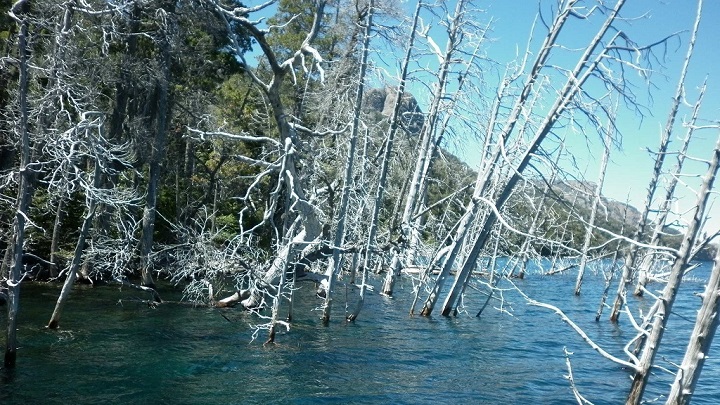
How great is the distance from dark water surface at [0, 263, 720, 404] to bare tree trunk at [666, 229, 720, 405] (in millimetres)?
4188

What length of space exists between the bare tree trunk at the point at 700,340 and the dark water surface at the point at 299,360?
4188 millimetres

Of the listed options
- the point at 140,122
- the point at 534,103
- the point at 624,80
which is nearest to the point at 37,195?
the point at 140,122

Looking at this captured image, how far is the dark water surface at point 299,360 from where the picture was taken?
965cm

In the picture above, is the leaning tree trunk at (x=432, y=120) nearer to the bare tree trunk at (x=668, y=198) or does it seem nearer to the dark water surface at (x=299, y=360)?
the dark water surface at (x=299, y=360)

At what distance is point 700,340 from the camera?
14.8 ft

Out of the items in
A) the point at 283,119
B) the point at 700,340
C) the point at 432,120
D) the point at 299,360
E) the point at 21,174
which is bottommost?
the point at 299,360

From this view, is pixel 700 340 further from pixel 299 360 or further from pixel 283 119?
pixel 283 119

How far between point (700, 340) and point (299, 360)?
852cm

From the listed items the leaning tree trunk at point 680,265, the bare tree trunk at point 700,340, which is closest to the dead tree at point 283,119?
the leaning tree trunk at point 680,265

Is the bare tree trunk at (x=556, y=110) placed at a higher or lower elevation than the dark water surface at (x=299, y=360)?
higher

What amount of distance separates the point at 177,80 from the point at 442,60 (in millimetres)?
9828

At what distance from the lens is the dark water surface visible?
9.65 m

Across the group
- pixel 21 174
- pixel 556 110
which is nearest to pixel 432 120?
pixel 556 110

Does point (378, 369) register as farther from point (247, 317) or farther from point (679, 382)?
point (679, 382)
